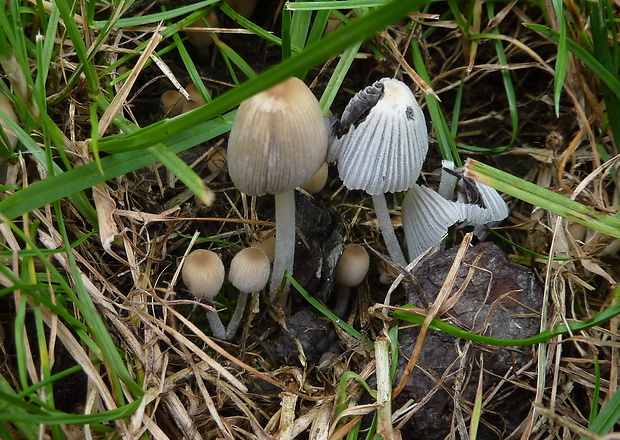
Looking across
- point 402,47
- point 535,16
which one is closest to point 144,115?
point 402,47

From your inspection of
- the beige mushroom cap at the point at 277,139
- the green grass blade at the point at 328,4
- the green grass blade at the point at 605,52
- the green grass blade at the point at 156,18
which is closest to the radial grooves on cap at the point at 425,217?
the beige mushroom cap at the point at 277,139

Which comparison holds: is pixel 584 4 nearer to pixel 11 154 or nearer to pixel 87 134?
pixel 87 134

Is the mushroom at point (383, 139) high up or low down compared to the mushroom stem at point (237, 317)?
up

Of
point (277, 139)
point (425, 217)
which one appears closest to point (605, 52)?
point (425, 217)

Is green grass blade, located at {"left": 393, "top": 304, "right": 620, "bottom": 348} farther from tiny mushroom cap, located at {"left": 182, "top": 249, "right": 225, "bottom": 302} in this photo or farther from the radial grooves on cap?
tiny mushroom cap, located at {"left": 182, "top": 249, "right": 225, "bottom": 302}

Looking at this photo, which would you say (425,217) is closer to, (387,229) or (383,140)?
(387,229)

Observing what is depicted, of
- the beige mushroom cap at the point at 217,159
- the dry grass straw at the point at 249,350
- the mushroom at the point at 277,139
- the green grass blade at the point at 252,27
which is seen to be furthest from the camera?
the beige mushroom cap at the point at 217,159

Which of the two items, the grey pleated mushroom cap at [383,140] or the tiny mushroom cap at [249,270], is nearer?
the grey pleated mushroom cap at [383,140]

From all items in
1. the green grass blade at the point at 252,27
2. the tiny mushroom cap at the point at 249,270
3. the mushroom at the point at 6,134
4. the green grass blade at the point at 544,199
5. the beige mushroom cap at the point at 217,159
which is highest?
the green grass blade at the point at 252,27

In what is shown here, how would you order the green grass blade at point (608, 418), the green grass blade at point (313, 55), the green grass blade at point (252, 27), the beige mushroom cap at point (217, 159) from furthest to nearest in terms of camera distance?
the beige mushroom cap at point (217, 159) → the green grass blade at point (252, 27) → the green grass blade at point (608, 418) → the green grass blade at point (313, 55)

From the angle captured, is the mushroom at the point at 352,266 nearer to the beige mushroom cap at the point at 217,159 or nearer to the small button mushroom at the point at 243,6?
the beige mushroom cap at the point at 217,159
